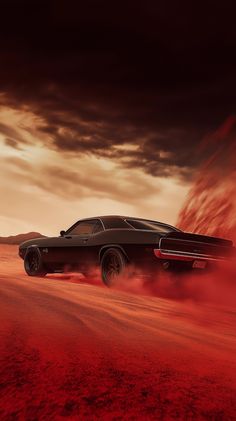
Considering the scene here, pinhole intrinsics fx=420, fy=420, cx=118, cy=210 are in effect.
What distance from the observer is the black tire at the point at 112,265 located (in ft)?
23.7

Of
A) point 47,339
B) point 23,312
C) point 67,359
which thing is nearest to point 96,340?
point 47,339

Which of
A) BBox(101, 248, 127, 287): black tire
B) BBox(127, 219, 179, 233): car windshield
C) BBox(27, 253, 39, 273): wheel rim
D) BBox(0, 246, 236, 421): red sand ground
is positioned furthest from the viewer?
BBox(27, 253, 39, 273): wheel rim

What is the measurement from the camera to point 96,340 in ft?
9.75

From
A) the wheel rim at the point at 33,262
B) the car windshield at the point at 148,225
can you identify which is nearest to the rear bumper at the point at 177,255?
the car windshield at the point at 148,225

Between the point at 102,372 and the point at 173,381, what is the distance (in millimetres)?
383

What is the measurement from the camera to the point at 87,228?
8.82 metres

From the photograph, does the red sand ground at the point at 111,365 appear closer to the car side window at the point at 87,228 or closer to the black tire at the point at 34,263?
the car side window at the point at 87,228

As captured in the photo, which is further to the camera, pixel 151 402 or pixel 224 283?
pixel 224 283

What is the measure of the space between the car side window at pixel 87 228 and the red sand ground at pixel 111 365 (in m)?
4.12

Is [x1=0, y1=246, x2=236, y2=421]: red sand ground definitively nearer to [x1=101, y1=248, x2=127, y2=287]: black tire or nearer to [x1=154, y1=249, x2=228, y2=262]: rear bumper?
[x1=154, y1=249, x2=228, y2=262]: rear bumper

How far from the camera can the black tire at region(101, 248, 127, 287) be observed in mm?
7219

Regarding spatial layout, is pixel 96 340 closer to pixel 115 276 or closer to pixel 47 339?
pixel 47 339

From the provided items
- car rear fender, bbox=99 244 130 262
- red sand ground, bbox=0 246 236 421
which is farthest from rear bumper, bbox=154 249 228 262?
red sand ground, bbox=0 246 236 421

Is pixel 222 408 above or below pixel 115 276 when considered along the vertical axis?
below
